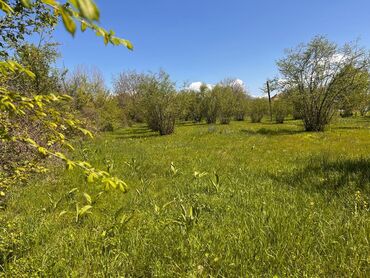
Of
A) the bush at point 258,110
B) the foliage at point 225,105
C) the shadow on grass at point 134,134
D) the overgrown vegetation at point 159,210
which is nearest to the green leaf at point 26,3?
the overgrown vegetation at point 159,210

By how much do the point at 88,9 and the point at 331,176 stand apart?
21.3ft

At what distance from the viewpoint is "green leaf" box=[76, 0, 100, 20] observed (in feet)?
2.15

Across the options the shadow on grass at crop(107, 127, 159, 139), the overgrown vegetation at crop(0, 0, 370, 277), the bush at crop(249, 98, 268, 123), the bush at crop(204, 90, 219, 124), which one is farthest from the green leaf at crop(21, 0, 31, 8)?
the bush at crop(249, 98, 268, 123)

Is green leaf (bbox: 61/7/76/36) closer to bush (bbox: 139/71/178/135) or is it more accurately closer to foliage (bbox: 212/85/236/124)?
bush (bbox: 139/71/178/135)

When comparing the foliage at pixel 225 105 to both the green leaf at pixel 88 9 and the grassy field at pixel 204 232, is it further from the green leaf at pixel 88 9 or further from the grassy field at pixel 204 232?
the green leaf at pixel 88 9

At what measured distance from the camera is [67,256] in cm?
332

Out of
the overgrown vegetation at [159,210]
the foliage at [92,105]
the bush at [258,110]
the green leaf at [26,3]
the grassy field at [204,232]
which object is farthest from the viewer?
the bush at [258,110]

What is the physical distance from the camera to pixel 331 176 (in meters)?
6.13

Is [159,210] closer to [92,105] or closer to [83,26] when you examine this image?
[83,26]

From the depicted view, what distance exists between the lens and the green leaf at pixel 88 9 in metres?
0.65

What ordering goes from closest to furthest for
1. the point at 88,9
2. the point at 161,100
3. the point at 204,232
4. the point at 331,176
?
the point at 88,9, the point at 204,232, the point at 331,176, the point at 161,100

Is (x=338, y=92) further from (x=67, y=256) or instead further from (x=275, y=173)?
(x=67, y=256)

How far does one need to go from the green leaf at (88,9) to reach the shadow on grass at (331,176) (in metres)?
5.51

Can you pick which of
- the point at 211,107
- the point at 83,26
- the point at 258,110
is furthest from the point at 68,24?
the point at 258,110
